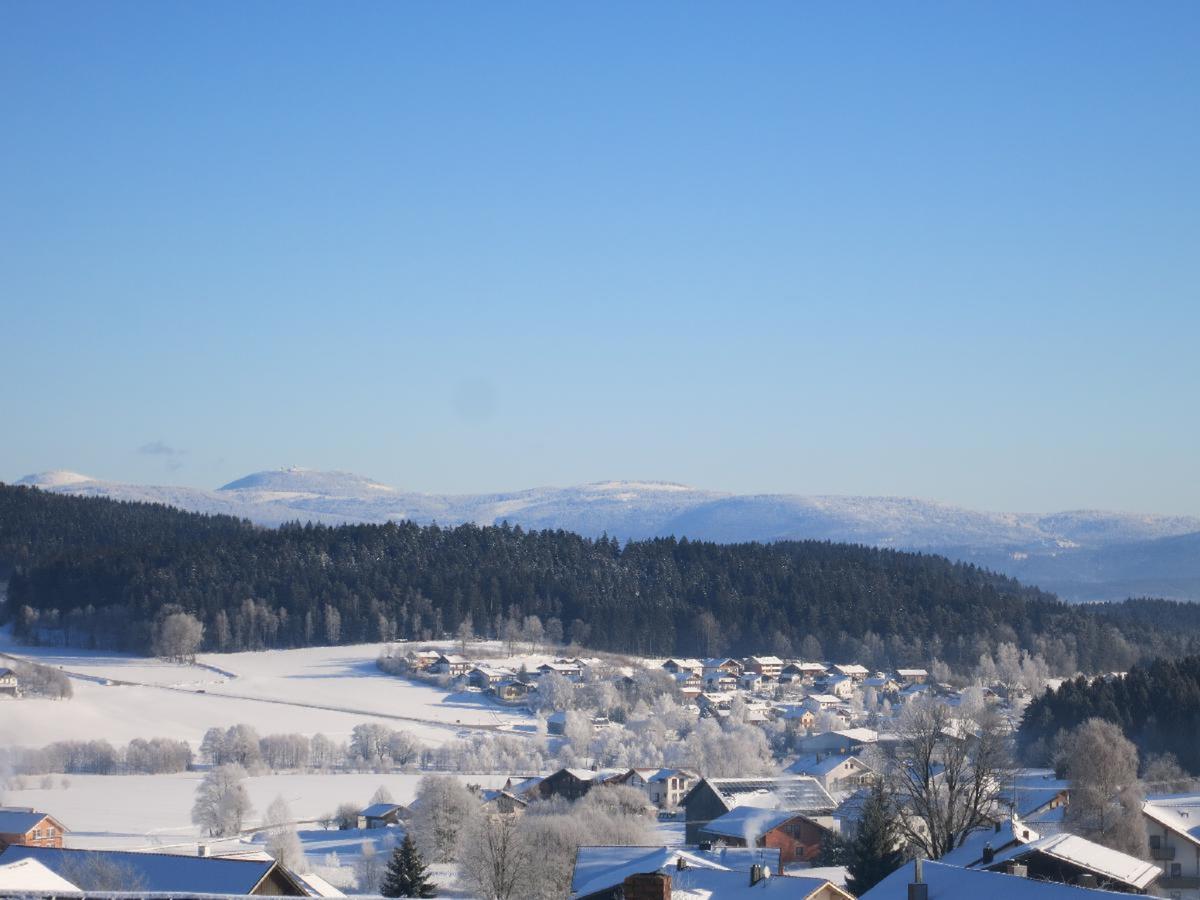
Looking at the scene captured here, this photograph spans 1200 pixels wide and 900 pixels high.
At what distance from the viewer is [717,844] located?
141 ft

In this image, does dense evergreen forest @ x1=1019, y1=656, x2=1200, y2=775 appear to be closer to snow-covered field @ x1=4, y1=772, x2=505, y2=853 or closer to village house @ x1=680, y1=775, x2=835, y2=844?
village house @ x1=680, y1=775, x2=835, y2=844

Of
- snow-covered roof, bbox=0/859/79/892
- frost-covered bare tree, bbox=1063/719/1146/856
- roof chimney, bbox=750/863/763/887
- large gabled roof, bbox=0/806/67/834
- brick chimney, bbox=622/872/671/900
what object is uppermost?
brick chimney, bbox=622/872/671/900

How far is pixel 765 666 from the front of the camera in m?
113

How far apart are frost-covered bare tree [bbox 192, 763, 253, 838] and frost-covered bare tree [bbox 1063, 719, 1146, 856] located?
2505cm

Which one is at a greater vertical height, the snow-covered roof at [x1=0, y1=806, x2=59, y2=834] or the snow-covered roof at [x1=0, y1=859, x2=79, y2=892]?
the snow-covered roof at [x1=0, y1=859, x2=79, y2=892]

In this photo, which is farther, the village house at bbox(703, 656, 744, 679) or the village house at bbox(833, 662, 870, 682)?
the village house at bbox(703, 656, 744, 679)

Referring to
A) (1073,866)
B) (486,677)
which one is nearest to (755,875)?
(1073,866)

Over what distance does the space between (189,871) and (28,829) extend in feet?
49.1

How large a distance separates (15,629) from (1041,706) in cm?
7164

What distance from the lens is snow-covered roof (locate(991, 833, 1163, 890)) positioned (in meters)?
27.7

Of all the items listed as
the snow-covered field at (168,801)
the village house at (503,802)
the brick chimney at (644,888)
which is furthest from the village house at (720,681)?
the brick chimney at (644,888)

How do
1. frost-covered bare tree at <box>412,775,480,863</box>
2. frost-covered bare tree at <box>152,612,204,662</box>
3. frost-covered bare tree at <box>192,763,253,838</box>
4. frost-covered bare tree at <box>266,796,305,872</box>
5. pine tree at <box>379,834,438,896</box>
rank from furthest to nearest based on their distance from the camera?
frost-covered bare tree at <box>152,612,204,662</box> → frost-covered bare tree at <box>192,763,253,838</box> → frost-covered bare tree at <box>412,775,480,863</box> → frost-covered bare tree at <box>266,796,305,872</box> → pine tree at <box>379,834,438,896</box>

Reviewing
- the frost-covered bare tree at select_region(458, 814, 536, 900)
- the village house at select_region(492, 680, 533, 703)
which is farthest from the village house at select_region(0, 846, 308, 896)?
the village house at select_region(492, 680, 533, 703)

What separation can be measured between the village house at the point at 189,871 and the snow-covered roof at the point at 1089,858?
11.6 metres
